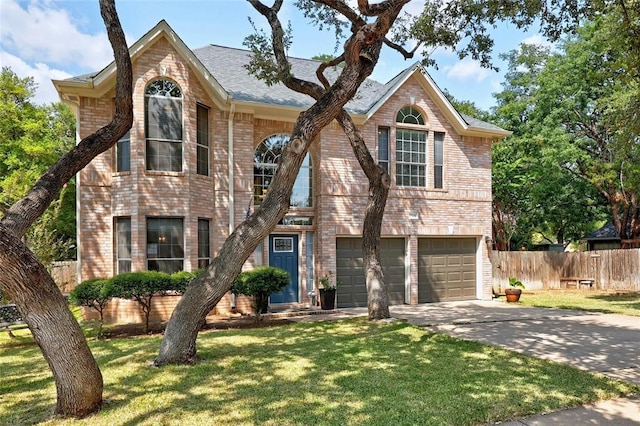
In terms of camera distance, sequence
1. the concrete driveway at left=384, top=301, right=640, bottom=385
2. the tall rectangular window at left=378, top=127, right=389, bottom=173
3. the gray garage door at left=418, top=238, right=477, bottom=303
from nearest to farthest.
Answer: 1. the concrete driveway at left=384, top=301, right=640, bottom=385
2. the tall rectangular window at left=378, top=127, right=389, bottom=173
3. the gray garage door at left=418, top=238, right=477, bottom=303

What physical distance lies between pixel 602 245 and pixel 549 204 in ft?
17.8

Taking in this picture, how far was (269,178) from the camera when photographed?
1373 cm

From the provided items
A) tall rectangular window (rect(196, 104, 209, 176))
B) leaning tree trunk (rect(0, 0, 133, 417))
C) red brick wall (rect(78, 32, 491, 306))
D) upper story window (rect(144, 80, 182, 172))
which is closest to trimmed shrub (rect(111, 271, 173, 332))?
red brick wall (rect(78, 32, 491, 306))

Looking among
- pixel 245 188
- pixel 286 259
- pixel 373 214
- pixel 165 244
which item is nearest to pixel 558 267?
pixel 373 214

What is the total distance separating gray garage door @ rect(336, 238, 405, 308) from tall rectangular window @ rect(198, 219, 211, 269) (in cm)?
407

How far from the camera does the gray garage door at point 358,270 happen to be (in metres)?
13.8

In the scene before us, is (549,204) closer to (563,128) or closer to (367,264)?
(563,128)

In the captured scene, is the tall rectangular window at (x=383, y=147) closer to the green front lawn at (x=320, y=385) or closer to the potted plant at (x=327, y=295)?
the potted plant at (x=327, y=295)

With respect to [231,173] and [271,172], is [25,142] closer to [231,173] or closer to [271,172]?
[231,173]

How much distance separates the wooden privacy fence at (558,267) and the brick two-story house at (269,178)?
4596 millimetres

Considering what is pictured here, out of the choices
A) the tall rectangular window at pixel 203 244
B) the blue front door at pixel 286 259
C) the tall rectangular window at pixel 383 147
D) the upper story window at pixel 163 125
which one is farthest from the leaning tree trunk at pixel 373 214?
the tall rectangular window at pixel 203 244

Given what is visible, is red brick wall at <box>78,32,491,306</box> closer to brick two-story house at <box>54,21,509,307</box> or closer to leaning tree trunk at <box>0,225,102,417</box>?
brick two-story house at <box>54,21,509,307</box>

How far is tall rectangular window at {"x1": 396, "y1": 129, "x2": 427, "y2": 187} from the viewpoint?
14.7 m

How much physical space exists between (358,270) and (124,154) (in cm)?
788
